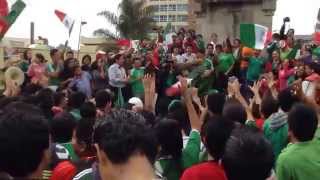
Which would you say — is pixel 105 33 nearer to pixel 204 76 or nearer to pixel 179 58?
pixel 179 58

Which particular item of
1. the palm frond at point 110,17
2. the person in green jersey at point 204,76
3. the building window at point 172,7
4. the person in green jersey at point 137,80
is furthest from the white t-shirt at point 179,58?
the building window at point 172,7

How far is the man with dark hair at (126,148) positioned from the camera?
2898 millimetres

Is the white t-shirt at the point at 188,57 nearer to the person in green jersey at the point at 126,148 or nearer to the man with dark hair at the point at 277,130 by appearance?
the man with dark hair at the point at 277,130

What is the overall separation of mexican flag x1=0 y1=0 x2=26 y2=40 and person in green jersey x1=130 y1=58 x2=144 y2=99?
120 inches

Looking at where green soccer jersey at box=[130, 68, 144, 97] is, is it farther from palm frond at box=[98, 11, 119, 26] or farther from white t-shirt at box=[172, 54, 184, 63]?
palm frond at box=[98, 11, 119, 26]

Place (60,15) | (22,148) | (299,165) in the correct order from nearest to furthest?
(22,148) → (299,165) → (60,15)

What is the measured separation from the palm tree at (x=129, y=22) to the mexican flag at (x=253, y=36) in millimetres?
31727

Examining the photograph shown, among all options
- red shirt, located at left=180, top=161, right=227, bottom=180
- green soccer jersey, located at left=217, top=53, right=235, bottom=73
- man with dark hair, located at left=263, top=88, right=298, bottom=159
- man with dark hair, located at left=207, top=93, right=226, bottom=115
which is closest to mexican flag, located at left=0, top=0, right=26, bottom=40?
green soccer jersey, located at left=217, top=53, right=235, bottom=73

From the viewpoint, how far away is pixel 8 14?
53.0ft

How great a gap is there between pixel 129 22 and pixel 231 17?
96.8 feet

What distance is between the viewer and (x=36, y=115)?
10.5 feet

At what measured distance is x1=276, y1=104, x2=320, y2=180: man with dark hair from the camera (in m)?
4.81

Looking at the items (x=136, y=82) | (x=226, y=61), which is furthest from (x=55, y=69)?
(x=226, y=61)

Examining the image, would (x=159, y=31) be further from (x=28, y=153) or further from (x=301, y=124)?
(x=28, y=153)
